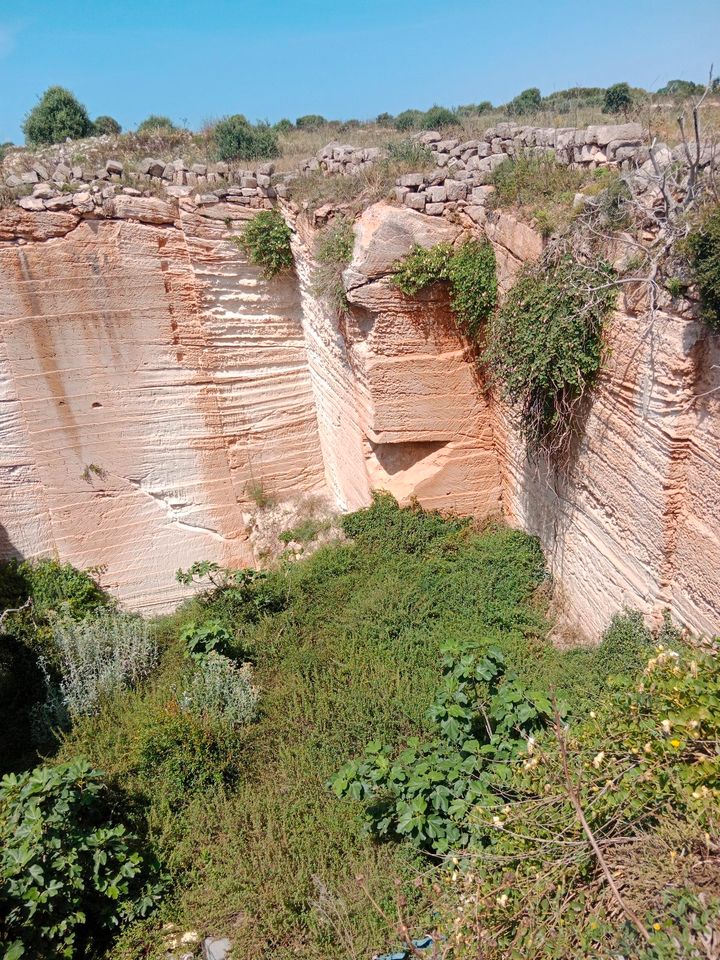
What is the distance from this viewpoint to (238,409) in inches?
307

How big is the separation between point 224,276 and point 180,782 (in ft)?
16.8

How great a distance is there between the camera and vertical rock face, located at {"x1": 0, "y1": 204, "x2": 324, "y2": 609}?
6.85 meters

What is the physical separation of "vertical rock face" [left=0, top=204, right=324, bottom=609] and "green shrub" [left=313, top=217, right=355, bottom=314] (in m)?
1.31

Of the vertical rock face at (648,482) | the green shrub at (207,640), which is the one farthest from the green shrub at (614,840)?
the green shrub at (207,640)

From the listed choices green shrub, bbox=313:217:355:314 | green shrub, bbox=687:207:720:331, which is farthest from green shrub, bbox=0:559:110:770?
green shrub, bbox=687:207:720:331

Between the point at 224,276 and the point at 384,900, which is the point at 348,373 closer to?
the point at 224,276

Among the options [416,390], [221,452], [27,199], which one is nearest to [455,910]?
[416,390]

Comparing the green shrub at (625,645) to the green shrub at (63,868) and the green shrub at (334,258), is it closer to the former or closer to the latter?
the green shrub at (63,868)

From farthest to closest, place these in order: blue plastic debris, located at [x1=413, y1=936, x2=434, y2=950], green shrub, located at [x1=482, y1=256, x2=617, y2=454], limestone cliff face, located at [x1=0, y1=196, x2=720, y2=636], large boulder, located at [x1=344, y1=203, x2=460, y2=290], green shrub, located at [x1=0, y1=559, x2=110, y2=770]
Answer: large boulder, located at [x1=344, y1=203, x2=460, y2=290]
green shrub, located at [x1=0, y1=559, x2=110, y2=770]
limestone cliff face, located at [x1=0, y1=196, x2=720, y2=636]
green shrub, located at [x1=482, y1=256, x2=617, y2=454]
blue plastic debris, located at [x1=413, y1=936, x2=434, y2=950]

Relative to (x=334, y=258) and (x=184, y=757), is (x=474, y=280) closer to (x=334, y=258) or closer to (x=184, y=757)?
(x=334, y=258)

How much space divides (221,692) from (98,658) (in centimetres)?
149

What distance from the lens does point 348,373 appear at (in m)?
6.74

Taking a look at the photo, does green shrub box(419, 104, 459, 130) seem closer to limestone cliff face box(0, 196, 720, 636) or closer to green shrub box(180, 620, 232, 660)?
limestone cliff face box(0, 196, 720, 636)

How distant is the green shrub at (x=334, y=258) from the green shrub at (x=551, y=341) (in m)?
1.56
